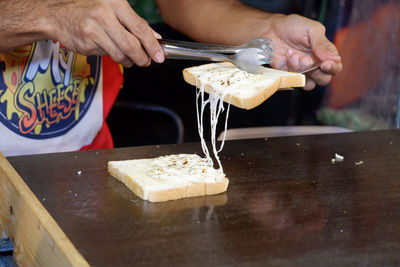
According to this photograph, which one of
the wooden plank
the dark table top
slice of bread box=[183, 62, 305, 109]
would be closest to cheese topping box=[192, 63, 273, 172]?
slice of bread box=[183, 62, 305, 109]

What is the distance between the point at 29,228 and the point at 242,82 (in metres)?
0.70

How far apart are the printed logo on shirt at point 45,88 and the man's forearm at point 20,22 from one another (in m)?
0.23

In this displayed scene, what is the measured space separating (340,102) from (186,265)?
2.96 m

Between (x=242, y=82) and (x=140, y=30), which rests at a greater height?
(x=140, y=30)

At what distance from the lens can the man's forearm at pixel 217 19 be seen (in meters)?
2.26

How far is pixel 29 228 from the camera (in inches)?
50.8

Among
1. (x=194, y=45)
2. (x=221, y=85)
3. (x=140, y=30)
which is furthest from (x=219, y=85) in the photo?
(x=140, y=30)

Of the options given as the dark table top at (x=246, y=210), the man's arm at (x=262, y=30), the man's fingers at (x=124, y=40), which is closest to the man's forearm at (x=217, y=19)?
the man's arm at (x=262, y=30)

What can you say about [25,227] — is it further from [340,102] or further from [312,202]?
[340,102]

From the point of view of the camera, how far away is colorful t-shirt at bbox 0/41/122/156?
6.42 ft

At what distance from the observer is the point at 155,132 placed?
3.91 m

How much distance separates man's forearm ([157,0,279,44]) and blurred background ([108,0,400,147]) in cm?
114

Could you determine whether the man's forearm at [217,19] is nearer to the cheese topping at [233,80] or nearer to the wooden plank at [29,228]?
the cheese topping at [233,80]

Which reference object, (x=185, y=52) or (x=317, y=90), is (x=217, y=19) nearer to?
(x=185, y=52)
